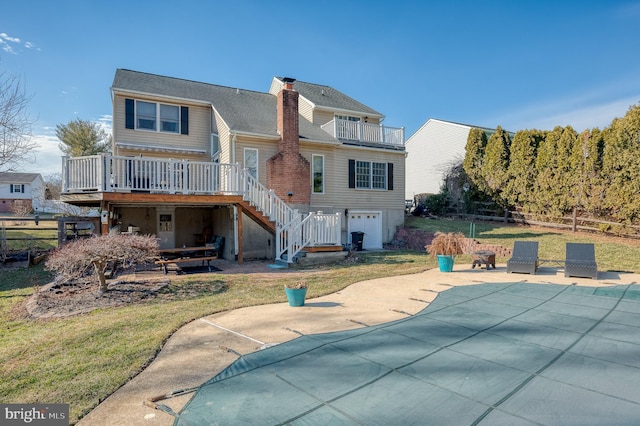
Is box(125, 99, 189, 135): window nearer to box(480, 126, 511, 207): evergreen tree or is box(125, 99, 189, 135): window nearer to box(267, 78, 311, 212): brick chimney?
box(267, 78, 311, 212): brick chimney

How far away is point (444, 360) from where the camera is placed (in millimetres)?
3797

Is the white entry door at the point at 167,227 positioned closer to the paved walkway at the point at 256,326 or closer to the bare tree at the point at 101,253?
the bare tree at the point at 101,253

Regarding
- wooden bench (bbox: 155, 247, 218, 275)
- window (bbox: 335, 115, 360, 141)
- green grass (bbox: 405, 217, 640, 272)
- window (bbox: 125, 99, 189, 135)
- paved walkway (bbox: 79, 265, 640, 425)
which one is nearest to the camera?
paved walkway (bbox: 79, 265, 640, 425)

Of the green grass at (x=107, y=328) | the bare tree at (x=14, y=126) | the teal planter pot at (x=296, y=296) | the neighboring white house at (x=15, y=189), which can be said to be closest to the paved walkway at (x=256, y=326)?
the teal planter pot at (x=296, y=296)

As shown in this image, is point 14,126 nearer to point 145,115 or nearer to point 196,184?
point 145,115

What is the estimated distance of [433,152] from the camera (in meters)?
27.9

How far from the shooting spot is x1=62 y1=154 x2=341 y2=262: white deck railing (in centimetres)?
1019

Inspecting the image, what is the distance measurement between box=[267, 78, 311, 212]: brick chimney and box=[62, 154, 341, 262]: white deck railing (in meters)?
1.65

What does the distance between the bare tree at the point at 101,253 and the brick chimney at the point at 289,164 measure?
6.46 metres

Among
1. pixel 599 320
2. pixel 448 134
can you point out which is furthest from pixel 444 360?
pixel 448 134

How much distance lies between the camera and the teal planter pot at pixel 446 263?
402 inches

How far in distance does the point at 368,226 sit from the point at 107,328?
43.1ft

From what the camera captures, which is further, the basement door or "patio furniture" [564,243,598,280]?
the basement door

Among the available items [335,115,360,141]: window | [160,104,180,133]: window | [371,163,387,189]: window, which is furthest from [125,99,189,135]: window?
[371,163,387,189]: window
